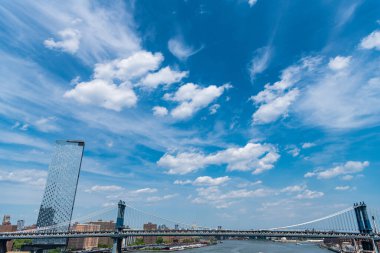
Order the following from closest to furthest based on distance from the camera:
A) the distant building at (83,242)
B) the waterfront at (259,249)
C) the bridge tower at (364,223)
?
the bridge tower at (364,223)
the waterfront at (259,249)
the distant building at (83,242)

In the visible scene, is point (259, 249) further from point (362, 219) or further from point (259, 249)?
point (362, 219)

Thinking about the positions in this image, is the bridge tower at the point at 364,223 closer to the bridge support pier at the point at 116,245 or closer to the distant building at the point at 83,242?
the bridge support pier at the point at 116,245

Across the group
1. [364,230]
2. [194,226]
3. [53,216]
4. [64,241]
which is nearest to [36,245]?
[64,241]

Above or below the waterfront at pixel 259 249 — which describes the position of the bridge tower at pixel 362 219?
above

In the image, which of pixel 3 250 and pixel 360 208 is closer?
pixel 3 250

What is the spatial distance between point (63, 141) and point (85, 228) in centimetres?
4616

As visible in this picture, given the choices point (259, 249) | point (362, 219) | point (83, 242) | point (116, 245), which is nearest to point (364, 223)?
point (362, 219)

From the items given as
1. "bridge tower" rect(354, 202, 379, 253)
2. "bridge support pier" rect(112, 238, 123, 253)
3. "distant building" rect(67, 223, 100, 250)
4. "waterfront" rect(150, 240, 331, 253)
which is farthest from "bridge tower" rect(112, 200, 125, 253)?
"bridge tower" rect(354, 202, 379, 253)

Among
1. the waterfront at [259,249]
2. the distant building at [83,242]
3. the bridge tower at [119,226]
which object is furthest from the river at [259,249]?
the distant building at [83,242]

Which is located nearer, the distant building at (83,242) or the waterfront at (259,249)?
the waterfront at (259,249)

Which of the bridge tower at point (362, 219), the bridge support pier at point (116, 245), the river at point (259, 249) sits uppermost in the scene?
the bridge tower at point (362, 219)

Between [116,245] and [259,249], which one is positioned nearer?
[116,245]

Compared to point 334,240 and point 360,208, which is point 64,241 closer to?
point 360,208

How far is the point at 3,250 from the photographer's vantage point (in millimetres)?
63594
